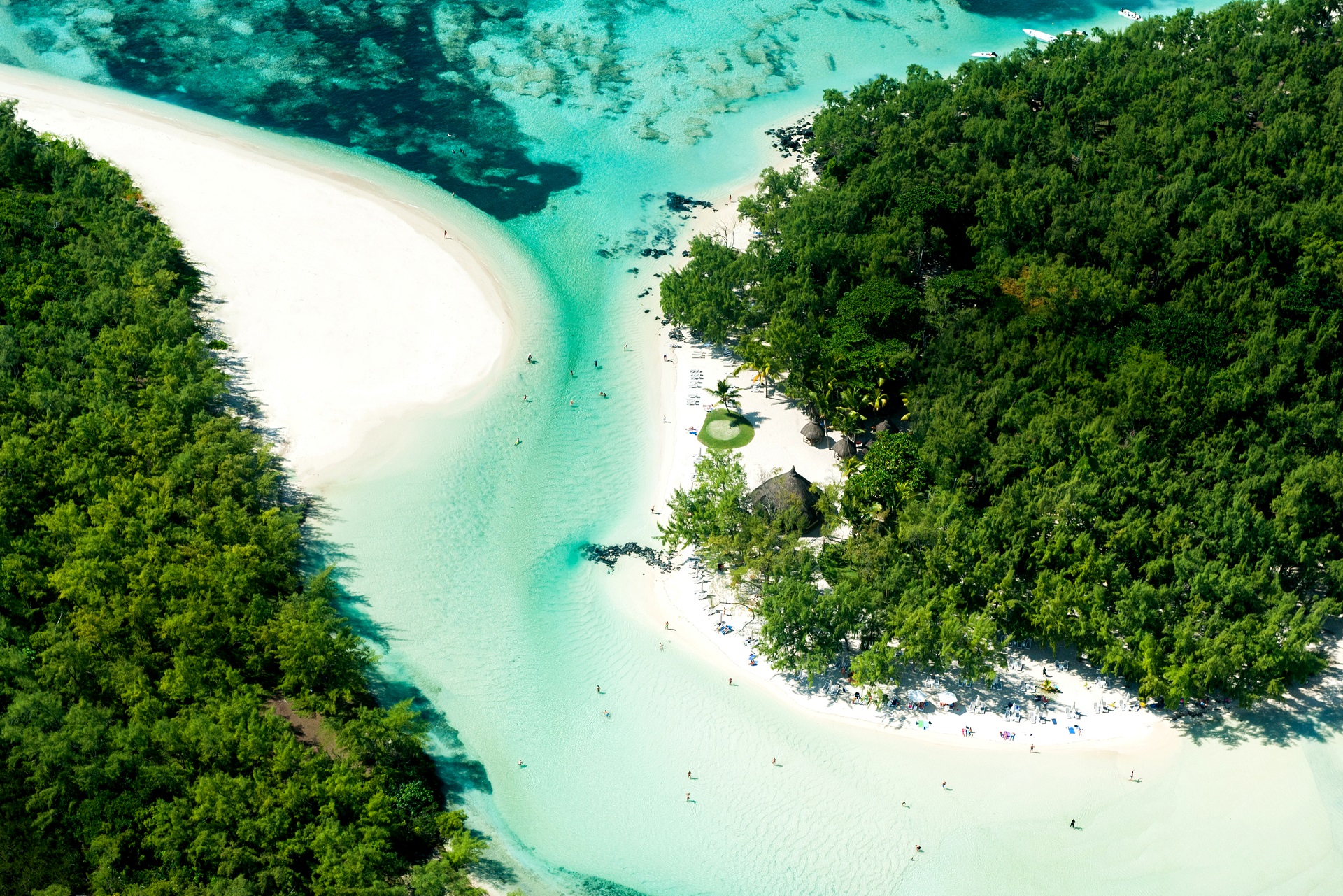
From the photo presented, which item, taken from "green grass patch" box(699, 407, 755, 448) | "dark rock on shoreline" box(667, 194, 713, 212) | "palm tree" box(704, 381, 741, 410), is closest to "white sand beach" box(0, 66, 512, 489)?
"palm tree" box(704, 381, 741, 410)

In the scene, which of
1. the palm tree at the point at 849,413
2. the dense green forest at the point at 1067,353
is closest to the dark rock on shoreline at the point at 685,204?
the dense green forest at the point at 1067,353

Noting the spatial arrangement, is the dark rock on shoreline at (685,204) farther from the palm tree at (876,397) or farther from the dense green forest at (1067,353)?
the palm tree at (876,397)

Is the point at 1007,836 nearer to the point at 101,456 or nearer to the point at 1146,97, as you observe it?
the point at 101,456

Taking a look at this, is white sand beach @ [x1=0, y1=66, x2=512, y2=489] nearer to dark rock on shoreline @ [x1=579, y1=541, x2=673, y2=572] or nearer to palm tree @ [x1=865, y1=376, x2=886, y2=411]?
dark rock on shoreline @ [x1=579, y1=541, x2=673, y2=572]

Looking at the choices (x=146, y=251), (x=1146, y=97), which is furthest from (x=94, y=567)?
(x=1146, y=97)

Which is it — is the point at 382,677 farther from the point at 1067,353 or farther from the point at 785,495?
the point at 1067,353
